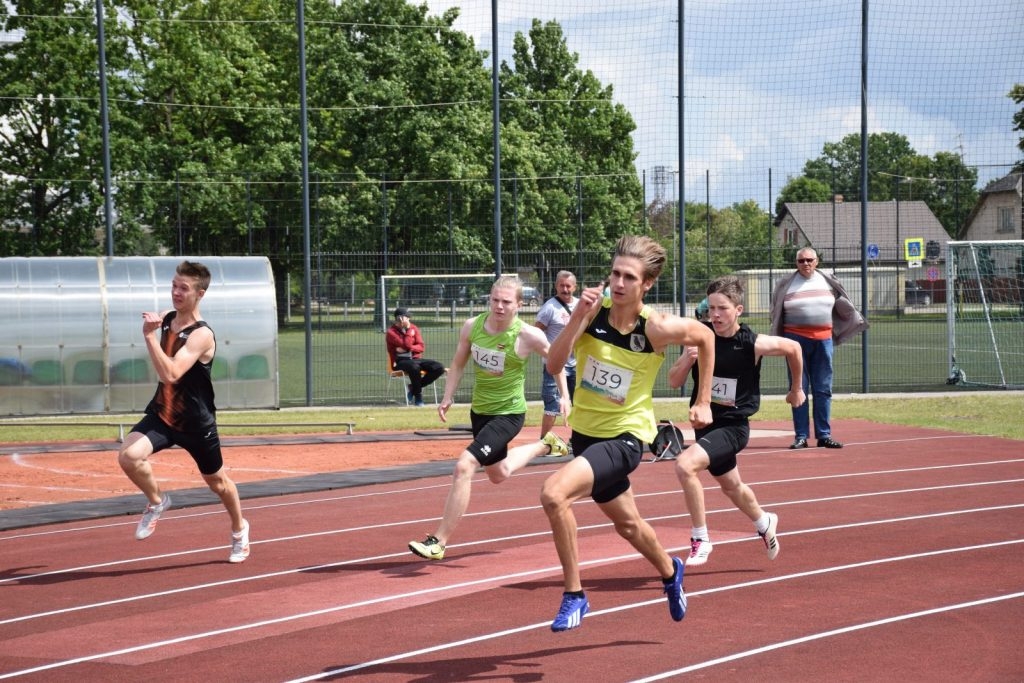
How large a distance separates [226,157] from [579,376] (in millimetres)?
45991

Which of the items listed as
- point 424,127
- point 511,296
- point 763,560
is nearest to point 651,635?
point 763,560

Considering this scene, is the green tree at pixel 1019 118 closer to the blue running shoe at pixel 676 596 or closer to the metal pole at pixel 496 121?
the metal pole at pixel 496 121

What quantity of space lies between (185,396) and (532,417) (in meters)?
10.6

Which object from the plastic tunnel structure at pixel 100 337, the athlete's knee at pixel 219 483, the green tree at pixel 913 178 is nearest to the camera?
the athlete's knee at pixel 219 483

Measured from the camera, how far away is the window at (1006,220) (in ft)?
91.4

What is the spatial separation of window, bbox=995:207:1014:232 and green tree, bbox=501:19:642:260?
8.33m

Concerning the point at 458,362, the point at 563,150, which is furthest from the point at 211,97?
the point at 458,362

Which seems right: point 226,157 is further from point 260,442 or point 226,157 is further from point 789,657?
point 789,657

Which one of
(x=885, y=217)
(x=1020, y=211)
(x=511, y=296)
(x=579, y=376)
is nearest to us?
(x=579, y=376)

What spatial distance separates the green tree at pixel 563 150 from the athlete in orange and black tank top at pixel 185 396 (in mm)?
15417

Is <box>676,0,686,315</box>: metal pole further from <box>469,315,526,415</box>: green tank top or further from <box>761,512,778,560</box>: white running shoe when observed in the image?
<box>761,512,778,560</box>: white running shoe

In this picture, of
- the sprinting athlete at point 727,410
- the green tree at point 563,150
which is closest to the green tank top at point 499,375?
the sprinting athlete at point 727,410

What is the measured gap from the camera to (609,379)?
20.7ft

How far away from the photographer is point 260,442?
16641mm
